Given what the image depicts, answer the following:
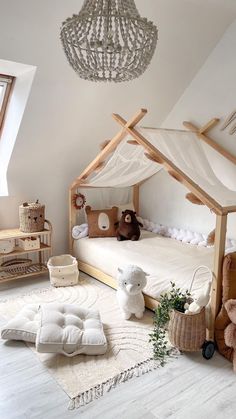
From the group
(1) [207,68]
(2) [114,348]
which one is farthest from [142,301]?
(1) [207,68]

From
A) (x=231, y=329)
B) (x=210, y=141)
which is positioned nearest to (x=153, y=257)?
(x=231, y=329)

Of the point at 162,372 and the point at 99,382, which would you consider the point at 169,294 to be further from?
the point at 99,382

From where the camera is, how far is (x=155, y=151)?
2953 mm

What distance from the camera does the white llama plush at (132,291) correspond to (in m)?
2.88

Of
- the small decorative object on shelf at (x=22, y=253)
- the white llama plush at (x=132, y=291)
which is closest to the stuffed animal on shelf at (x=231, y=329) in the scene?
the white llama plush at (x=132, y=291)

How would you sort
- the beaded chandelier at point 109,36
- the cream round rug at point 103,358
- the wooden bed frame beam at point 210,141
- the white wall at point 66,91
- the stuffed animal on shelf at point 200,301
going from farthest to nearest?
the wooden bed frame beam at point 210,141
the white wall at point 66,91
the stuffed animal on shelf at point 200,301
the cream round rug at point 103,358
the beaded chandelier at point 109,36

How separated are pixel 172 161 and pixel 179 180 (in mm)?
304

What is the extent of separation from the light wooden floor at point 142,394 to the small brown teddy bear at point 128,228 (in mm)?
1823

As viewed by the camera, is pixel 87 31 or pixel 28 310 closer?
pixel 87 31

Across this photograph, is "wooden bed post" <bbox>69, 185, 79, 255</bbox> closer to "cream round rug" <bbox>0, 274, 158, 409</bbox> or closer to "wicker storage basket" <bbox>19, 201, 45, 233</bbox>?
"wicker storage basket" <bbox>19, 201, 45, 233</bbox>

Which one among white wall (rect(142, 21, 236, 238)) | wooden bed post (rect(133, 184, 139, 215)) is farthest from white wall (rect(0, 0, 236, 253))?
wooden bed post (rect(133, 184, 139, 215))

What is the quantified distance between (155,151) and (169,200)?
1.68 m

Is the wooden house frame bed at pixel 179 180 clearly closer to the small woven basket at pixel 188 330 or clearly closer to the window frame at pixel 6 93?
the small woven basket at pixel 188 330

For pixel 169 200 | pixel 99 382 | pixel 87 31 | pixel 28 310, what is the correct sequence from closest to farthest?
1. pixel 87 31
2. pixel 99 382
3. pixel 28 310
4. pixel 169 200
